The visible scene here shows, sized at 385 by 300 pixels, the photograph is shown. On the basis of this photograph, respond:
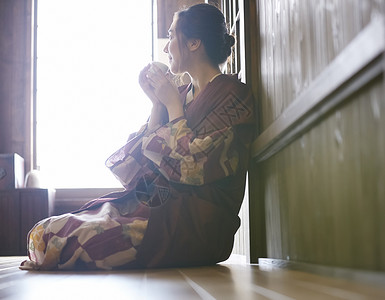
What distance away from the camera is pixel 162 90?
7.11ft

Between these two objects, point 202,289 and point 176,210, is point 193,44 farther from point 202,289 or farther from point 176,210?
point 202,289

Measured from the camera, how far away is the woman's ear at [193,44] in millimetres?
2227

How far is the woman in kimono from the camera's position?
199 centimetres

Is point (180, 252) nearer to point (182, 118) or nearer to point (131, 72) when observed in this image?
point (182, 118)

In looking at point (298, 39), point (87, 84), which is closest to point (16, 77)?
point (87, 84)

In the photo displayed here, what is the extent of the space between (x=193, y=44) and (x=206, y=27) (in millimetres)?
78

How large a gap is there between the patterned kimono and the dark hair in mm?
194

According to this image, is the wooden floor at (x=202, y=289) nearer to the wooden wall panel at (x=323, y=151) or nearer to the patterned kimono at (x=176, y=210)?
the wooden wall panel at (x=323, y=151)

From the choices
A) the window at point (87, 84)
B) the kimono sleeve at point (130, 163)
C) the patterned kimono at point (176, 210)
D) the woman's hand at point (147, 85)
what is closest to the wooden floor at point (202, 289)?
the patterned kimono at point (176, 210)

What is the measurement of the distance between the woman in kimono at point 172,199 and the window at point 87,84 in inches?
142

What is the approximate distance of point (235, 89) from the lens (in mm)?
2139

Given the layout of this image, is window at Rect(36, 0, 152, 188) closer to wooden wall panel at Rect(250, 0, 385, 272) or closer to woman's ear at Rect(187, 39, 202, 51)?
woman's ear at Rect(187, 39, 202, 51)

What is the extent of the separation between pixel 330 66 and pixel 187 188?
978mm

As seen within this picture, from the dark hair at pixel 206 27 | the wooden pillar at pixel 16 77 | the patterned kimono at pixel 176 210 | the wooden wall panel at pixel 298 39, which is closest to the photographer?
the wooden wall panel at pixel 298 39
